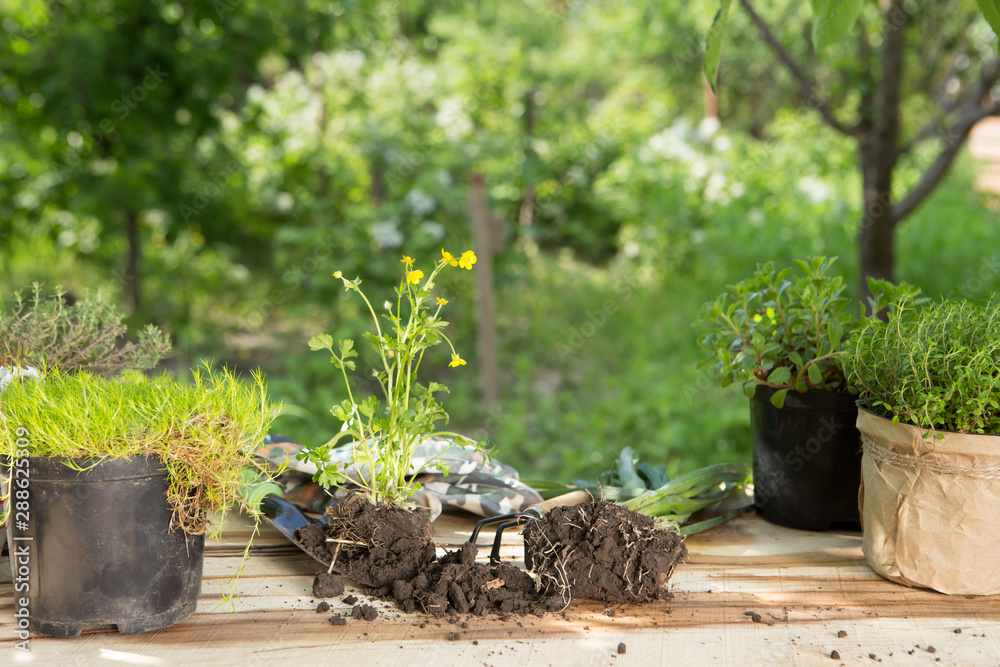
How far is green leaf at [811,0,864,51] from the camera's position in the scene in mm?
1135

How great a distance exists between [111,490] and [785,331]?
1122 mm

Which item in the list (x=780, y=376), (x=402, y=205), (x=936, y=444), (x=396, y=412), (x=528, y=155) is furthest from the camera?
(x=528, y=155)

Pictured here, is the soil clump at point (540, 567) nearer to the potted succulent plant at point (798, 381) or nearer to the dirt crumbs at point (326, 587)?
the dirt crumbs at point (326, 587)

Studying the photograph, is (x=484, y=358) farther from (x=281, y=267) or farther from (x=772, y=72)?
(x=772, y=72)

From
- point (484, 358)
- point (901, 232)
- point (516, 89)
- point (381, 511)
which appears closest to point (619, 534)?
point (381, 511)

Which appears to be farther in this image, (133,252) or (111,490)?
(133,252)

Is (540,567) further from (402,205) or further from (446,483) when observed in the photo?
(402,205)

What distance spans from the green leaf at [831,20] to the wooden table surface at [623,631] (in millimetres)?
825

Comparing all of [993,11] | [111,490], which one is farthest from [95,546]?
[993,11]

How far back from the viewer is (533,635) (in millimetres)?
1107

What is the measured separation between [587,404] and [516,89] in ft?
12.4

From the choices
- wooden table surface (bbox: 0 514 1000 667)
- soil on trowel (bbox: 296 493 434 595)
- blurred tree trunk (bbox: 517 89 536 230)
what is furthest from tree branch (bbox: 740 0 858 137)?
blurred tree trunk (bbox: 517 89 536 230)

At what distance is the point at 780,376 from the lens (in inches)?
54.4

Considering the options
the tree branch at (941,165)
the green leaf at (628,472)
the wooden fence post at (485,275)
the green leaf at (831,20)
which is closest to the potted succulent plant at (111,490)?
the green leaf at (628,472)
